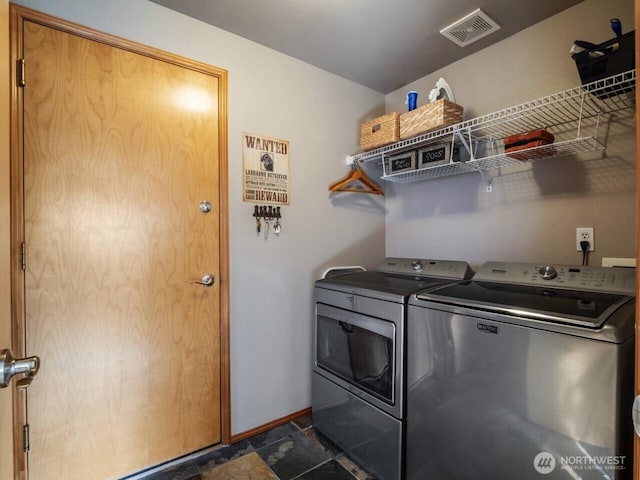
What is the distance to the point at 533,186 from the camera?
66.1 inches

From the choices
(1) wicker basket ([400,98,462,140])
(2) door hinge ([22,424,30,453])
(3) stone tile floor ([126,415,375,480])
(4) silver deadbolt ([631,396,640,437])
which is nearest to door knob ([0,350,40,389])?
(2) door hinge ([22,424,30,453])

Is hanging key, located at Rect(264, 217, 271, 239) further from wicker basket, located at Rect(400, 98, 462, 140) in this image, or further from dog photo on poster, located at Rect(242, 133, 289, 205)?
wicker basket, located at Rect(400, 98, 462, 140)

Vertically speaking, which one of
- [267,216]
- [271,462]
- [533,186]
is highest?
[533,186]

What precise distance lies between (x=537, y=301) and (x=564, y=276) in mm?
383

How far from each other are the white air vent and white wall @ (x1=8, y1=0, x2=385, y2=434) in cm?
75

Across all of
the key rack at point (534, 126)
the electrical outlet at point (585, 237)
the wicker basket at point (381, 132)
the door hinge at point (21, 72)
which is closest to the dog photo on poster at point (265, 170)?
the wicker basket at point (381, 132)

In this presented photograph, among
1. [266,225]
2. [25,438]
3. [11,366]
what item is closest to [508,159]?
[266,225]

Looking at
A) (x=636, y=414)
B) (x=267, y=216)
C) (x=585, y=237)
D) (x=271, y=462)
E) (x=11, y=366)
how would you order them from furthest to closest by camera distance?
(x=267, y=216) → (x=271, y=462) → (x=585, y=237) → (x=11, y=366) → (x=636, y=414)

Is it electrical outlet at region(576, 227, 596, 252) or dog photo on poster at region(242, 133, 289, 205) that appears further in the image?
dog photo on poster at region(242, 133, 289, 205)

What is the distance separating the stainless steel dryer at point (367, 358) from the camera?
1417mm

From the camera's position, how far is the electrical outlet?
4.85 ft

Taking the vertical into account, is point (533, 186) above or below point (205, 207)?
above

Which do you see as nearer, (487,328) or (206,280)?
(487,328)

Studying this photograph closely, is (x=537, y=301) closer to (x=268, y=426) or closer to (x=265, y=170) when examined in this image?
(x=265, y=170)
